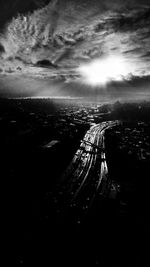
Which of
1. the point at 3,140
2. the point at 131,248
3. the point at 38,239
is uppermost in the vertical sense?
the point at 3,140

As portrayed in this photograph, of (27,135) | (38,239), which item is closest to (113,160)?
(38,239)

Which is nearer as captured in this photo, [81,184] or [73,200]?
[73,200]

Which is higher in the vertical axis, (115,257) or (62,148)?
(62,148)

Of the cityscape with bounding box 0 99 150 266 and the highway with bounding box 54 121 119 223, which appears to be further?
the highway with bounding box 54 121 119 223

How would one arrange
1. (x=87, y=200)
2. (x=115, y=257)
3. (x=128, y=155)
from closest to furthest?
(x=115, y=257) → (x=87, y=200) → (x=128, y=155)

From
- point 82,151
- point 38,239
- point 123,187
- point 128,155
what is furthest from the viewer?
point 82,151

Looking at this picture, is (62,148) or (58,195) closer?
(58,195)

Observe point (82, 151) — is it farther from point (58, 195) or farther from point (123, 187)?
point (58, 195)

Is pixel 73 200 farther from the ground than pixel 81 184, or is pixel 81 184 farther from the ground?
pixel 81 184

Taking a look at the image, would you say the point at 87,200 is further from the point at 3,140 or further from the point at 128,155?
the point at 3,140

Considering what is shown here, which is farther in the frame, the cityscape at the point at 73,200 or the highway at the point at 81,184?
the highway at the point at 81,184
